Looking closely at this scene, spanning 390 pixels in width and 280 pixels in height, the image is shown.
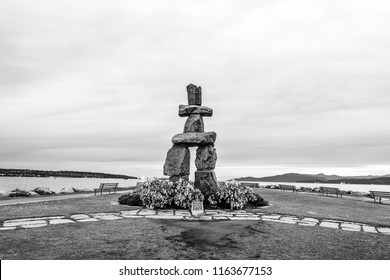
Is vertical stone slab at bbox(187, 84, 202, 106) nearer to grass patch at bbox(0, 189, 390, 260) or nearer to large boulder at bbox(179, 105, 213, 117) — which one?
large boulder at bbox(179, 105, 213, 117)

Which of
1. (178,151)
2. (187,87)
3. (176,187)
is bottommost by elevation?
(176,187)

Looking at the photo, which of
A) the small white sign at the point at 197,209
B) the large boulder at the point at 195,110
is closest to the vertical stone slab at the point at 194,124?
the large boulder at the point at 195,110

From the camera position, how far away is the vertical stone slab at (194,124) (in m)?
12.8

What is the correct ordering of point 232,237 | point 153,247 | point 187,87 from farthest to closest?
1. point 187,87
2. point 232,237
3. point 153,247

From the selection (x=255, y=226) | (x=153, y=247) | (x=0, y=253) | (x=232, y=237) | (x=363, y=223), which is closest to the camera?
(x=0, y=253)

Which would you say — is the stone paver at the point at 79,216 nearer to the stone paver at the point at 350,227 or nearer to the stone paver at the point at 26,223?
the stone paver at the point at 26,223

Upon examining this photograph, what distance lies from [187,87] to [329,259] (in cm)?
1019

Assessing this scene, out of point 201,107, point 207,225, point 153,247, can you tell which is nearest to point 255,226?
point 207,225

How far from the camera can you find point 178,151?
12.6 meters

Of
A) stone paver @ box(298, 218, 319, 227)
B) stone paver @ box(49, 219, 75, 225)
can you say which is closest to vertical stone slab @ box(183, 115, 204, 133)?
stone paver @ box(298, 218, 319, 227)

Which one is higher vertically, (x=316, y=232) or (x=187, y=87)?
(x=187, y=87)

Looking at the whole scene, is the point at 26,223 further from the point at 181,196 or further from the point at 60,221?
the point at 181,196

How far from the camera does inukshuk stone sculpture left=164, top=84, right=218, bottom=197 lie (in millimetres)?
12242
